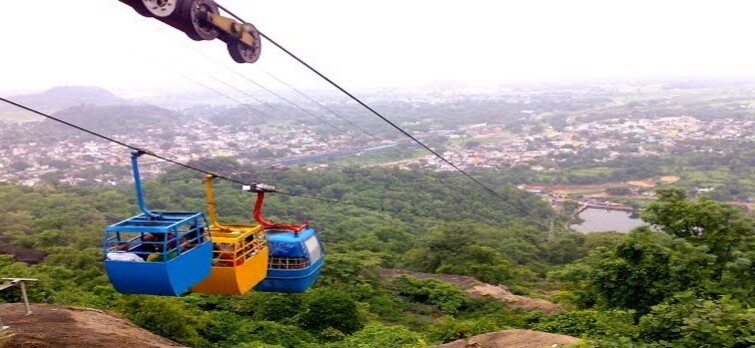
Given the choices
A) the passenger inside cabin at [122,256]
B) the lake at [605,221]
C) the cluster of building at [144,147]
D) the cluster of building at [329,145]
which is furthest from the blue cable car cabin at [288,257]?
the cluster of building at [329,145]

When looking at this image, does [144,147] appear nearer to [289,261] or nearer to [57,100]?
[289,261]

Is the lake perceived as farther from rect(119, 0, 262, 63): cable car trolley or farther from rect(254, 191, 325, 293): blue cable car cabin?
rect(119, 0, 262, 63): cable car trolley

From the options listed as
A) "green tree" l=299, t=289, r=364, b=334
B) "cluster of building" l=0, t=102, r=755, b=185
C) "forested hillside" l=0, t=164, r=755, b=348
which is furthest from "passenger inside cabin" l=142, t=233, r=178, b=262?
"cluster of building" l=0, t=102, r=755, b=185

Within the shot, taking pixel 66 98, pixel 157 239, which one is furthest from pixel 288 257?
pixel 66 98

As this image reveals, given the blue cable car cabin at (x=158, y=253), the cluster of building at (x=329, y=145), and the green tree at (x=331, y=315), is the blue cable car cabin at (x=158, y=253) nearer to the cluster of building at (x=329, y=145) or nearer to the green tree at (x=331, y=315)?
the green tree at (x=331, y=315)

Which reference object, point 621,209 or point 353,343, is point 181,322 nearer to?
point 353,343

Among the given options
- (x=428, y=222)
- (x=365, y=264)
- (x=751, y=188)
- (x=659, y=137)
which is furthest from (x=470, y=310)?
(x=659, y=137)
